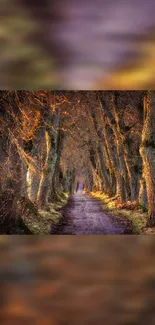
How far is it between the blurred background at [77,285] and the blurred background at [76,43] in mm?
1520

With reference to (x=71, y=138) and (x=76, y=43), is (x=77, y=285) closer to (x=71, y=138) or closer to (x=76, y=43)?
(x=76, y=43)

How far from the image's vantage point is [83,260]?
10.2 feet

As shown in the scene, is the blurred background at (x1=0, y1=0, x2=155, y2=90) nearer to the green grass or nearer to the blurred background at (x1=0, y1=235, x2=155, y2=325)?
the blurred background at (x1=0, y1=235, x2=155, y2=325)

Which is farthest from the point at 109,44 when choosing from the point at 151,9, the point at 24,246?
the point at 24,246

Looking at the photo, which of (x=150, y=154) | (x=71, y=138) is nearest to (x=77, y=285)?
(x=150, y=154)

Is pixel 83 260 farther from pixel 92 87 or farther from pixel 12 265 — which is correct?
pixel 92 87

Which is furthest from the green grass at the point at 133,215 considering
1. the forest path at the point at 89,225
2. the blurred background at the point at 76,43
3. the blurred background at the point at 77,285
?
the blurred background at the point at 76,43

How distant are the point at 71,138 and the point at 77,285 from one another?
1589cm

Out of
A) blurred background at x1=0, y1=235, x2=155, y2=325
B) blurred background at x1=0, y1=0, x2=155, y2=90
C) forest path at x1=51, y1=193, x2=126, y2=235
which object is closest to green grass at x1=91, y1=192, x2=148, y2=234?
forest path at x1=51, y1=193, x2=126, y2=235

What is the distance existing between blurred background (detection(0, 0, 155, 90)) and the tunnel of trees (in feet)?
8.67

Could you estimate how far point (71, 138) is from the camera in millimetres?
18094

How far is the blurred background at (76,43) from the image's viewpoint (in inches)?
104

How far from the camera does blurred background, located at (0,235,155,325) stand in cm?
177

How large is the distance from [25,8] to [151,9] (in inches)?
31.9
